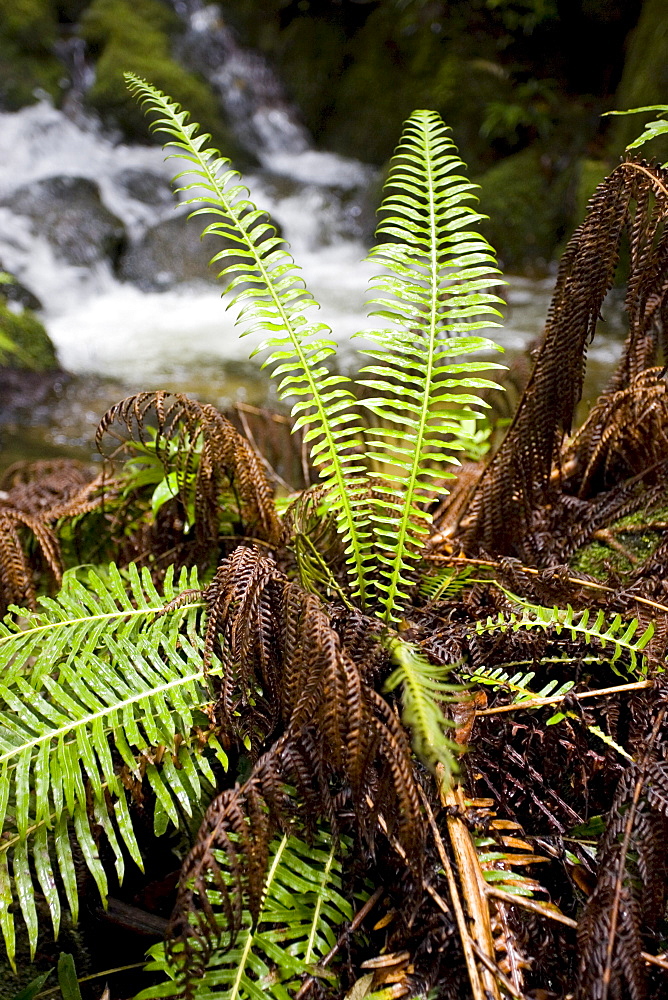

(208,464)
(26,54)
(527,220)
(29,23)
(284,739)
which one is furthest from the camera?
(29,23)

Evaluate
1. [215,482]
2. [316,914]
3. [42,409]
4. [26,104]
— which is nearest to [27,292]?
[42,409]

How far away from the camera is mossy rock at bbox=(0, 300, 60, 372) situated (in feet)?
20.0

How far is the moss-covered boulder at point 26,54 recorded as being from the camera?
988cm

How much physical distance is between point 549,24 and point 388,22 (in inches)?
111

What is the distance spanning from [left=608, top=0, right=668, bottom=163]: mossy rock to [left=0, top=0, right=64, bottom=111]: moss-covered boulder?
8.67 metres

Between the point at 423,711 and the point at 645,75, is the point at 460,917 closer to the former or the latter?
the point at 423,711

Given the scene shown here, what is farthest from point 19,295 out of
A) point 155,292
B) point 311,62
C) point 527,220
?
point 311,62

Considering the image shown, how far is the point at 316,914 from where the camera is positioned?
1148mm

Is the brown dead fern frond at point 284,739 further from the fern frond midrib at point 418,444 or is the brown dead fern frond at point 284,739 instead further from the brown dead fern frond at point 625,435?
the brown dead fern frond at point 625,435

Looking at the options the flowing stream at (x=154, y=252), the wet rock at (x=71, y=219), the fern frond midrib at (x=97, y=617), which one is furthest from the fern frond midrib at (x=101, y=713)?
the wet rock at (x=71, y=219)

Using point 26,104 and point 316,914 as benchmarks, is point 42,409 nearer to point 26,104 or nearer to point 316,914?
point 316,914

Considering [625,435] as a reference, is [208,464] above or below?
below

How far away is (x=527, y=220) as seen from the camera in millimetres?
8602

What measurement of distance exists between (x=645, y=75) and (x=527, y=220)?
1.99 meters
